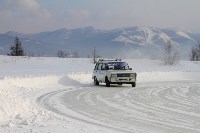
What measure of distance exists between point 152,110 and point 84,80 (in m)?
21.2

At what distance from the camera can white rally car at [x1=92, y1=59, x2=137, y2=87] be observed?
28.4 metres

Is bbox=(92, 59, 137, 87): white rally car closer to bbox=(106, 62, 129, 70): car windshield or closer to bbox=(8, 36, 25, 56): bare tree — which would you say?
bbox=(106, 62, 129, 70): car windshield

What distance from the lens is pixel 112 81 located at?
28.5 metres

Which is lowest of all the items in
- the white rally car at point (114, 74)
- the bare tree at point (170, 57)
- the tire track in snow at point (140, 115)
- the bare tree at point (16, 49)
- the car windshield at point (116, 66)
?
the tire track in snow at point (140, 115)

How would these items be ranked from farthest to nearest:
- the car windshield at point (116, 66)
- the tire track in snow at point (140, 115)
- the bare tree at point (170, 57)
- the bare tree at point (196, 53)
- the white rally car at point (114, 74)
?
1. the bare tree at point (196, 53)
2. the bare tree at point (170, 57)
3. the car windshield at point (116, 66)
4. the white rally car at point (114, 74)
5. the tire track in snow at point (140, 115)

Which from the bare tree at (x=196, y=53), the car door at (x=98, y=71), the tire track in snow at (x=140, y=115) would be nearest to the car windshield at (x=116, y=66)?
the car door at (x=98, y=71)

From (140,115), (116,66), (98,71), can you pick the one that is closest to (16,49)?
(98,71)

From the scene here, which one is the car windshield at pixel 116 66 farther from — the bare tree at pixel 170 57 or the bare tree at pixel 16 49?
the bare tree at pixel 16 49

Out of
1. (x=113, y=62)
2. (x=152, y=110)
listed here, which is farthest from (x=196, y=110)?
(x=113, y=62)

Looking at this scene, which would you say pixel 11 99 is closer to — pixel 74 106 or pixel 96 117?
pixel 96 117

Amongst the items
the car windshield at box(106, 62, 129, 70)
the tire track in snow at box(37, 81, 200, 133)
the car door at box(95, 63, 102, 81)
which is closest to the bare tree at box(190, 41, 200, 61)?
the car door at box(95, 63, 102, 81)

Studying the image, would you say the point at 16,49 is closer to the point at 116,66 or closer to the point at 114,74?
the point at 116,66

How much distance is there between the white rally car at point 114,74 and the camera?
2838 centimetres

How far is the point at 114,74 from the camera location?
28500 mm
